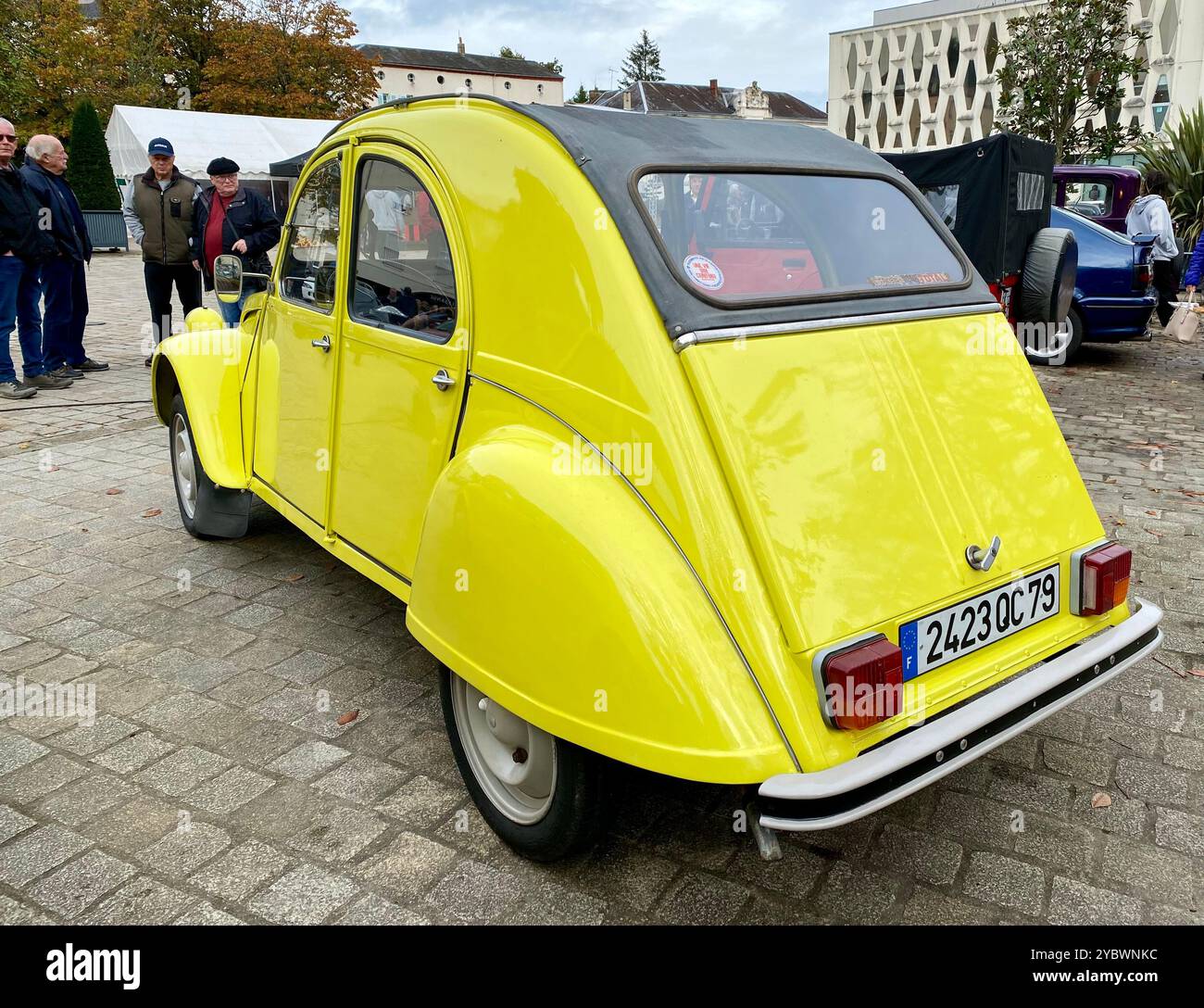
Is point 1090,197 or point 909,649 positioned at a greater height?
point 1090,197

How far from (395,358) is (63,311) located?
8.06 meters

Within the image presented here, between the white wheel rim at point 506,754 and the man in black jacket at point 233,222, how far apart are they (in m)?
6.79

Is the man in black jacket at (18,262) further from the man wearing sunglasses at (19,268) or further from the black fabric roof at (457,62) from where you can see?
the black fabric roof at (457,62)

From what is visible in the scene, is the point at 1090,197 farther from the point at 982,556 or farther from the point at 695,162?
the point at 982,556

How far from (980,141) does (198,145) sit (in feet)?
69.9

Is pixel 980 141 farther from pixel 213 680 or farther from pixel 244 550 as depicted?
pixel 213 680

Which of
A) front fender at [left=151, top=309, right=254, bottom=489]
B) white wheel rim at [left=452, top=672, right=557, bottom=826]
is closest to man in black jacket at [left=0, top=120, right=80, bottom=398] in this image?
front fender at [left=151, top=309, right=254, bottom=489]

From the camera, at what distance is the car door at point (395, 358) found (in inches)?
118

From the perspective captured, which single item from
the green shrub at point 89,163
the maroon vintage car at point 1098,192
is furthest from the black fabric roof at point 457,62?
the maroon vintage car at point 1098,192

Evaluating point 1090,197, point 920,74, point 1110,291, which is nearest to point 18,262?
point 1110,291

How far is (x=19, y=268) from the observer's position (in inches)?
347

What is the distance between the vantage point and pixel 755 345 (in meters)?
2.53

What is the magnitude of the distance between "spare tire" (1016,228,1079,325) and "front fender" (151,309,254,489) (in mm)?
8121
